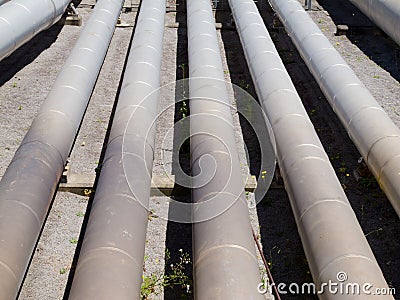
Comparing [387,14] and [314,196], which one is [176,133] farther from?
[387,14]

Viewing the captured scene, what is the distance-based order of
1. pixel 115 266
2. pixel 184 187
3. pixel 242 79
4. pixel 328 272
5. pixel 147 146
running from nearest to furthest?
pixel 115 266
pixel 328 272
pixel 147 146
pixel 184 187
pixel 242 79

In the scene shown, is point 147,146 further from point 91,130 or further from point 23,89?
point 23,89

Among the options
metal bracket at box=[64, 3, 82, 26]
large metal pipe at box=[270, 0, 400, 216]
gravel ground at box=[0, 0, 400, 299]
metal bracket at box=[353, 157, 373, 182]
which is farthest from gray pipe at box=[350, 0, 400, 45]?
metal bracket at box=[64, 3, 82, 26]

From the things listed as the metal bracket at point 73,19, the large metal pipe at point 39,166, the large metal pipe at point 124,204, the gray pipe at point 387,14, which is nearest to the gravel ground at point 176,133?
the metal bracket at point 73,19

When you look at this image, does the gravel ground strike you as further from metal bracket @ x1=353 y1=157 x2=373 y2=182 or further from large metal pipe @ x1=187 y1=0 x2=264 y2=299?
large metal pipe @ x1=187 y1=0 x2=264 y2=299

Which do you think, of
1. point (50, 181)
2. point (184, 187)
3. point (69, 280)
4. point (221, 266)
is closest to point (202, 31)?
point (184, 187)

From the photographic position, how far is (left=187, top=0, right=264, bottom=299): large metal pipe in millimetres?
7136

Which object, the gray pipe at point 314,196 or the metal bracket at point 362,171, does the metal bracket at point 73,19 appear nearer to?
the gray pipe at point 314,196

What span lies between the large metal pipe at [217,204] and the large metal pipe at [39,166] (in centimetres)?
262

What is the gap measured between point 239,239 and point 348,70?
23.8 feet

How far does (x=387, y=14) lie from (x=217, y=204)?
12496 mm

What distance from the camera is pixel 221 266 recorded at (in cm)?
729

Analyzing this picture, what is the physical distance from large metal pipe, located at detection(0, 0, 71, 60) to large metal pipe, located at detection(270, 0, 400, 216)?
8.45 m

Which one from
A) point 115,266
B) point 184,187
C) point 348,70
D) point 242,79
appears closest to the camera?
point 115,266
